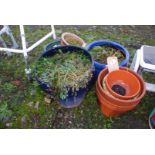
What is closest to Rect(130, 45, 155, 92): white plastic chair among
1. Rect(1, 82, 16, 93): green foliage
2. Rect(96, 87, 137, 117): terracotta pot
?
Rect(96, 87, 137, 117): terracotta pot

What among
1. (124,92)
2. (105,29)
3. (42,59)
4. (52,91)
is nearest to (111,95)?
(124,92)

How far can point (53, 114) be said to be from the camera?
92.1 inches

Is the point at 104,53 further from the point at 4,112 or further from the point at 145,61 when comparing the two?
the point at 4,112

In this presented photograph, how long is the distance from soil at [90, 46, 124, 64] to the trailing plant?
0.20 m

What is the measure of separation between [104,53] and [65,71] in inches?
21.1

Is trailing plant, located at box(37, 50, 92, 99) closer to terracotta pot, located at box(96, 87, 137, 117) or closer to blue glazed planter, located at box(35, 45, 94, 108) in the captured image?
blue glazed planter, located at box(35, 45, 94, 108)

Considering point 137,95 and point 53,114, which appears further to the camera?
point 53,114

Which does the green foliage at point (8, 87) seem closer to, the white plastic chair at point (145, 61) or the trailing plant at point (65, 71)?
the trailing plant at point (65, 71)

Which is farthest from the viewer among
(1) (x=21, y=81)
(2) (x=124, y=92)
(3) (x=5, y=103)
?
(1) (x=21, y=81)

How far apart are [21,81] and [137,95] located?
122 centimetres
